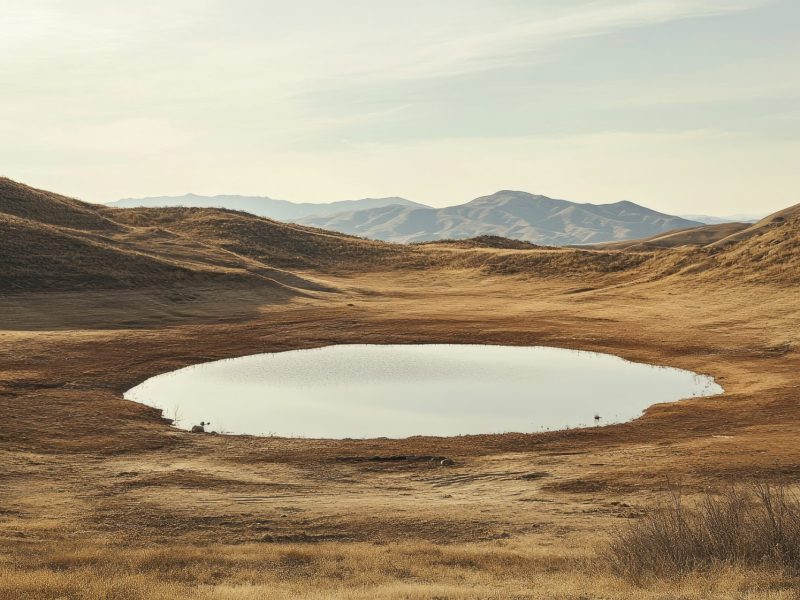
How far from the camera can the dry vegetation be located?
1564 cm

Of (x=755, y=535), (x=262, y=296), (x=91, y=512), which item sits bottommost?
(x=91, y=512)

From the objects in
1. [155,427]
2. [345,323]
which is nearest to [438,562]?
[155,427]

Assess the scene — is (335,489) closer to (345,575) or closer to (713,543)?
(345,575)

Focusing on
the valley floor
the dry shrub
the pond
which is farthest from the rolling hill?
the dry shrub

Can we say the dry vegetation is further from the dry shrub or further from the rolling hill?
the rolling hill

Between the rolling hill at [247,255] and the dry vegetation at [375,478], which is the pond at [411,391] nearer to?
the dry vegetation at [375,478]

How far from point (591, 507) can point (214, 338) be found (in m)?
38.1

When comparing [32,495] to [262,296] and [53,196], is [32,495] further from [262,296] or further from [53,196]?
[53,196]

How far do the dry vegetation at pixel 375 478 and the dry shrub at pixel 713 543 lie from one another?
0.05 metres

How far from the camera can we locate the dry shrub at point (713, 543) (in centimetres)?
1550

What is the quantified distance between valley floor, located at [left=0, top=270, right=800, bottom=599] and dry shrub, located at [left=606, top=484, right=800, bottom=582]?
2.27ft

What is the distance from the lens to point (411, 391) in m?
38.8

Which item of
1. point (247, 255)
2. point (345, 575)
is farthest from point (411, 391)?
point (247, 255)

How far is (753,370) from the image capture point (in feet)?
137
